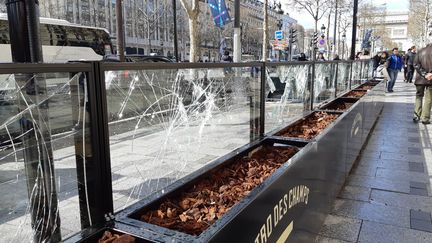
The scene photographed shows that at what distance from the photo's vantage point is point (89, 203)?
183cm

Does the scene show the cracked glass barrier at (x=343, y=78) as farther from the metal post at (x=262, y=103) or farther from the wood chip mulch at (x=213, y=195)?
the wood chip mulch at (x=213, y=195)

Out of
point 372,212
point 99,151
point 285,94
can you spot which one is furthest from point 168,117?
point 285,94

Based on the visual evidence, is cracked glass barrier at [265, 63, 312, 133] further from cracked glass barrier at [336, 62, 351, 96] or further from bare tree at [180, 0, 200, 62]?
bare tree at [180, 0, 200, 62]

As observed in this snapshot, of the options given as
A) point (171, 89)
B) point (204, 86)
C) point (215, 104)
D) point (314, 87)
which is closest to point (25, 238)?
point (171, 89)

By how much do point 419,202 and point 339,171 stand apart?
914mm

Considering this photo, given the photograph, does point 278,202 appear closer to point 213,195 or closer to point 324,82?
point 213,195

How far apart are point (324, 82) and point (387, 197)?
3.23 meters

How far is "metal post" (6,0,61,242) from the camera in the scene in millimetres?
1588

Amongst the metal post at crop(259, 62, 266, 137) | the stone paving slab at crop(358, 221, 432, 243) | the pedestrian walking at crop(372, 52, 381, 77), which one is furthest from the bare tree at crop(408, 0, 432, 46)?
the stone paving slab at crop(358, 221, 432, 243)

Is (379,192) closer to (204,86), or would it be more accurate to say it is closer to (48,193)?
(204,86)

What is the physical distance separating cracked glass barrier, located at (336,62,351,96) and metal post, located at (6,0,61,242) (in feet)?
23.1

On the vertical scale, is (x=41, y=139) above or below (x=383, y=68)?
below

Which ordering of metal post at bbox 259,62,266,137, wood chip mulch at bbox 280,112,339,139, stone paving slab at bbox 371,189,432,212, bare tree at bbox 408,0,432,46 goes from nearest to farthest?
metal post at bbox 259,62,266,137, stone paving slab at bbox 371,189,432,212, wood chip mulch at bbox 280,112,339,139, bare tree at bbox 408,0,432,46

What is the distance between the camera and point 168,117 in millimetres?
2457
